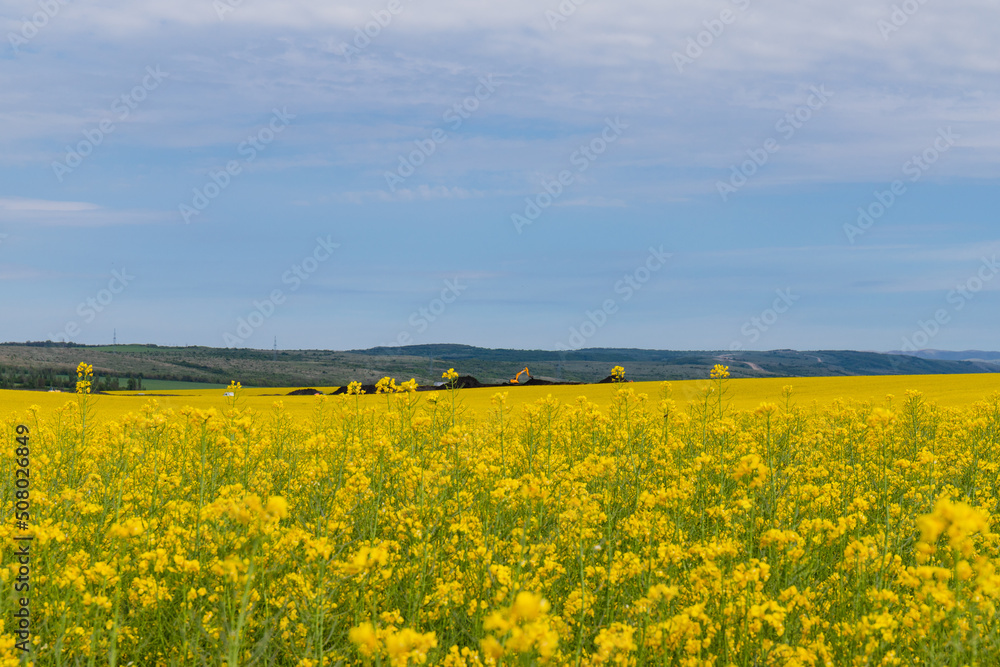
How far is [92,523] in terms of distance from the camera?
5.93m

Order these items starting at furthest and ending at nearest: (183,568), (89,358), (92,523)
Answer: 1. (89,358)
2. (92,523)
3. (183,568)

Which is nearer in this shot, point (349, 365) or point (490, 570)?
point (490, 570)

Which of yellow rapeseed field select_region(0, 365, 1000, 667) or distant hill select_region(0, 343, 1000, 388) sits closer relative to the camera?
yellow rapeseed field select_region(0, 365, 1000, 667)

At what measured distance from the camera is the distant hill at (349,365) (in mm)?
97688

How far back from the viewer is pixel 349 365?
137125 millimetres

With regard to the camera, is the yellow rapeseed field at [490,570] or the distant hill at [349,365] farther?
the distant hill at [349,365]

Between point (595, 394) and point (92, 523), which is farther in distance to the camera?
point (595, 394)

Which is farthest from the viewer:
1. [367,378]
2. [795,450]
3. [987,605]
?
[367,378]

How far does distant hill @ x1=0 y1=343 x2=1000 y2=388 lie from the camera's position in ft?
320

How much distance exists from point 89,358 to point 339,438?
10976cm

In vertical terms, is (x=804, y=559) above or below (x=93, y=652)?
above

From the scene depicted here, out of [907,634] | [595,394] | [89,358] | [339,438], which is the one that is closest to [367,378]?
[89,358]

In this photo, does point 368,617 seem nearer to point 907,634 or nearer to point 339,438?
point 907,634

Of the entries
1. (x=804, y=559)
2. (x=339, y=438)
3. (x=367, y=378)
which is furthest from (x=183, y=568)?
(x=367, y=378)
